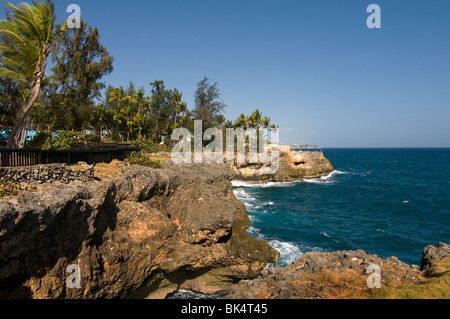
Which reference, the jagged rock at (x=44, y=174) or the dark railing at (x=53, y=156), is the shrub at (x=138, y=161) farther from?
the jagged rock at (x=44, y=174)

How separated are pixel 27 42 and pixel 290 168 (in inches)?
2192

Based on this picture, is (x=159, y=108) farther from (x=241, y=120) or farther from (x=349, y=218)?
(x=349, y=218)

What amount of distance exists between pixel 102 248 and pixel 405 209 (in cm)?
4091

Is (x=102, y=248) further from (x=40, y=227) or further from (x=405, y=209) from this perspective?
(x=405, y=209)

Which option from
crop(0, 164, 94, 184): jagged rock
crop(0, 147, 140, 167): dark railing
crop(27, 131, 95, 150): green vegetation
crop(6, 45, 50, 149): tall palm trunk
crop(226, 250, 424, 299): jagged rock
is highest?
crop(6, 45, 50, 149): tall palm trunk

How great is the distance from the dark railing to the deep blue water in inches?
613

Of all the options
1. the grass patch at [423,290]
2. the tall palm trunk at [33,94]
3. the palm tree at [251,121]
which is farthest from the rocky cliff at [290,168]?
the grass patch at [423,290]

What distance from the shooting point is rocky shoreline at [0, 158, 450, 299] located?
1017 cm

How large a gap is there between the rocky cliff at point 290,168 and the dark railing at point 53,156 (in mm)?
34570

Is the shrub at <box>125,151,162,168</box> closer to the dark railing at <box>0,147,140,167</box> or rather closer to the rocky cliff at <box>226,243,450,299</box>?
the dark railing at <box>0,147,140,167</box>

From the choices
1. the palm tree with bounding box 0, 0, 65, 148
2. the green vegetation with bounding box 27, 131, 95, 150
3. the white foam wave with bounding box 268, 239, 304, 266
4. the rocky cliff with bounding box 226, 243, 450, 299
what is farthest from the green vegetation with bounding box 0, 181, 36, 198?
the white foam wave with bounding box 268, 239, 304, 266

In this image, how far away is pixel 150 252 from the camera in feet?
48.4

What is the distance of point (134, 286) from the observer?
14.0 metres
